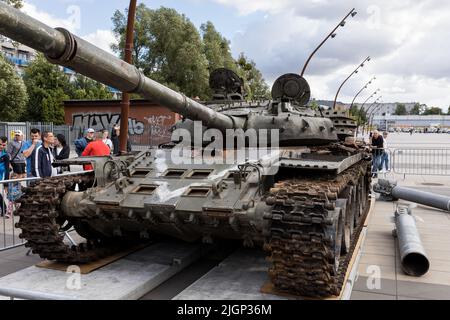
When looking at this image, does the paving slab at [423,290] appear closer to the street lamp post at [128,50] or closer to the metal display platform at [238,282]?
the metal display platform at [238,282]

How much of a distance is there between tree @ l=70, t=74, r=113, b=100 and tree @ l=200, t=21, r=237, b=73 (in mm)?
11709

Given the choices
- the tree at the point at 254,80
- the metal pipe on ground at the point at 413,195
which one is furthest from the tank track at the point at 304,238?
the tree at the point at 254,80

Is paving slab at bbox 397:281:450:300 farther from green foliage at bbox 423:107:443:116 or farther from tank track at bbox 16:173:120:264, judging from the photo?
green foliage at bbox 423:107:443:116

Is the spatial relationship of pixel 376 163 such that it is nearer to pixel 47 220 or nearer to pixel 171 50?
pixel 47 220

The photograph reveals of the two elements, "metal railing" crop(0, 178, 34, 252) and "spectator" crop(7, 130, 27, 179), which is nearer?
"metal railing" crop(0, 178, 34, 252)

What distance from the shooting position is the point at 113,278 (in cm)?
655

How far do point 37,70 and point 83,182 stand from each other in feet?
133

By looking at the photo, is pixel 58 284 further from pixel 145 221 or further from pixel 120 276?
pixel 145 221

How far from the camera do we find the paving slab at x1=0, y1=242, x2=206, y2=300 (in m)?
6.04

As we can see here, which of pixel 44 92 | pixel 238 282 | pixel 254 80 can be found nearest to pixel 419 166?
pixel 238 282

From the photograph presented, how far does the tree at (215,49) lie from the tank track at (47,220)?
35.9m

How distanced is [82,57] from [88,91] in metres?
46.7

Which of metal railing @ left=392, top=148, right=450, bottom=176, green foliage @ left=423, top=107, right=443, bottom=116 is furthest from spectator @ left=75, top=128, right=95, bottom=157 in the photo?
green foliage @ left=423, top=107, right=443, bottom=116

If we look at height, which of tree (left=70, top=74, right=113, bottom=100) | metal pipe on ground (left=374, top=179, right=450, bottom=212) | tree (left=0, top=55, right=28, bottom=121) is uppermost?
tree (left=70, top=74, right=113, bottom=100)
